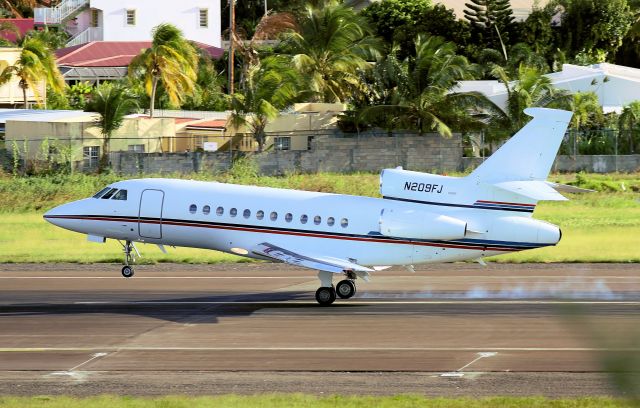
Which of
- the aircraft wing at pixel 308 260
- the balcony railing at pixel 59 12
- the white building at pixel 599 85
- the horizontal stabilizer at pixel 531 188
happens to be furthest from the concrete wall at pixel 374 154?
the balcony railing at pixel 59 12

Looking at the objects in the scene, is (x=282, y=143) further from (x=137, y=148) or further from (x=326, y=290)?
(x=326, y=290)

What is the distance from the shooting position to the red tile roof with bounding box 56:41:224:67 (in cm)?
8831

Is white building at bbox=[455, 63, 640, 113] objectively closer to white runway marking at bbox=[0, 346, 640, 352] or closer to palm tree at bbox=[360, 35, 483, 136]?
palm tree at bbox=[360, 35, 483, 136]

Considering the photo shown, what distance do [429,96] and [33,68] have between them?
23.9 m

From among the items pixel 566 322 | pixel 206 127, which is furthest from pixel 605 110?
pixel 566 322

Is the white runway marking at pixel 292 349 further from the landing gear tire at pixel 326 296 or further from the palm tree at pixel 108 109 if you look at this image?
the palm tree at pixel 108 109

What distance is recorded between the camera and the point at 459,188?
24.5 m

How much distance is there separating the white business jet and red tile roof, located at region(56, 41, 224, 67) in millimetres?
62189

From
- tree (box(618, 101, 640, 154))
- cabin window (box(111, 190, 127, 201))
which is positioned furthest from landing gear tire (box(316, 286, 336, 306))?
tree (box(618, 101, 640, 154))

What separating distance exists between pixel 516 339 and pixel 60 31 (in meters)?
89.5

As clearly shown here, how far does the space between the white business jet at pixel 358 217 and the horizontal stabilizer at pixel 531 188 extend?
0.02m

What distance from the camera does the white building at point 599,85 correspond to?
2562 inches

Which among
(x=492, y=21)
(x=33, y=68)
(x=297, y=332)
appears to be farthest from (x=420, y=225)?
(x=492, y=21)

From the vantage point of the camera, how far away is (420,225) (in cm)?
2467
